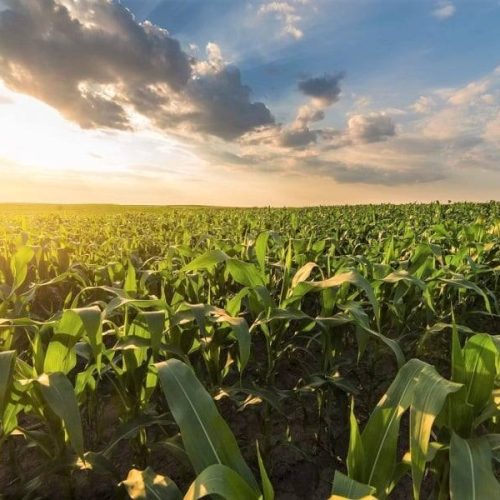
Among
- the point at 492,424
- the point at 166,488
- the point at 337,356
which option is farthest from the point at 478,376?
the point at 337,356

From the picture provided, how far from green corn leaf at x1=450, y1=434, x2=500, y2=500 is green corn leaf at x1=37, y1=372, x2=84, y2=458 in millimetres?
1106

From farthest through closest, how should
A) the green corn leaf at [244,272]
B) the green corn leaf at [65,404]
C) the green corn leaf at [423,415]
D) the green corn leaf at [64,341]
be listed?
the green corn leaf at [244,272], the green corn leaf at [64,341], the green corn leaf at [65,404], the green corn leaf at [423,415]

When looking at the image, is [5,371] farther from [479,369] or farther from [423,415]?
[479,369]

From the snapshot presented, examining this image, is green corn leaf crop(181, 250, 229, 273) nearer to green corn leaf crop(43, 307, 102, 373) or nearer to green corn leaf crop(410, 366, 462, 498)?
green corn leaf crop(43, 307, 102, 373)

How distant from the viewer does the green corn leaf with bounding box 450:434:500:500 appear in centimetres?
114

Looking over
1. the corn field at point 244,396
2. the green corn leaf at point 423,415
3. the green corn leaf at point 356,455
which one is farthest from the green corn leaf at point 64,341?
the green corn leaf at point 423,415

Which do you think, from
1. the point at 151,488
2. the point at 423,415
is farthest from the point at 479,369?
the point at 151,488

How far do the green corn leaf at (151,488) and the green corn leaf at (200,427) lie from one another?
22cm

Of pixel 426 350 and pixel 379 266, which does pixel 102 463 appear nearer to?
pixel 379 266

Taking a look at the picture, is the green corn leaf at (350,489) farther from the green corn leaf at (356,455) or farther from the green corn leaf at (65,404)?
the green corn leaf at (65,404)

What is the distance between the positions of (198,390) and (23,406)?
0.87 metres

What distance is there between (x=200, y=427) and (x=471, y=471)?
2.47ft

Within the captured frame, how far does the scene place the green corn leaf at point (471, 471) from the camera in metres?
1.14

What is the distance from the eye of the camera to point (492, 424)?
1.68 meters
